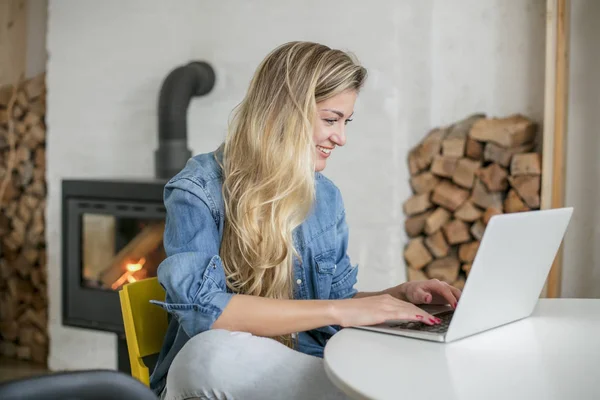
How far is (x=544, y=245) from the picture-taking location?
4.27 ft

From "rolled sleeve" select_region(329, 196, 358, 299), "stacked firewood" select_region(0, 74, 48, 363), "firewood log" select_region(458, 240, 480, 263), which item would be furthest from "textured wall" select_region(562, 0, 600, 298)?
"stacked firewood" select_region(0, 74, 48, 363)

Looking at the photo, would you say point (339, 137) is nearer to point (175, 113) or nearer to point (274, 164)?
point (274, 164)

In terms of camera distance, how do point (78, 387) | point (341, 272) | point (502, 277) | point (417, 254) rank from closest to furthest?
point (78, 387) < point (502, 277) < point (341, 272) < point (417, 254)

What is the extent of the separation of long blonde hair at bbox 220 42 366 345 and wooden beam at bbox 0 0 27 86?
2.39 meters

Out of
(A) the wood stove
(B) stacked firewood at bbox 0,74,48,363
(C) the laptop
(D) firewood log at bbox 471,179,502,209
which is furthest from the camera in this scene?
(B) stacked firewood at bbox 0,74,48,363

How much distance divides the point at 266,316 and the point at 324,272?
0.30 metres

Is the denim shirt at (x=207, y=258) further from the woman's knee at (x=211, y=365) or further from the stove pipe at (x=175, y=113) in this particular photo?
the stove pipe at (x=175, y=113)

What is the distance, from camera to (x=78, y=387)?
2.46 ft

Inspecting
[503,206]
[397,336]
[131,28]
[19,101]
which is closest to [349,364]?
[397,336]

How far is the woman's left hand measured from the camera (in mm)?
1480

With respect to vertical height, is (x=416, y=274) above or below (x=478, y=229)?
below

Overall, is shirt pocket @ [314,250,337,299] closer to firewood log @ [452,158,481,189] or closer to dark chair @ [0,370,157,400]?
dark chair @ [0,370,157,400]

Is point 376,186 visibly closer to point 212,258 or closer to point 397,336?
point 212,258

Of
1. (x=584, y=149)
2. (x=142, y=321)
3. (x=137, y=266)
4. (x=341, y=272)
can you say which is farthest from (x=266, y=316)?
(x=137, y=266)
